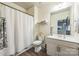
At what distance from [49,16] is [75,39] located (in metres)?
0.60

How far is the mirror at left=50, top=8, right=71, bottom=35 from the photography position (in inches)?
50.1

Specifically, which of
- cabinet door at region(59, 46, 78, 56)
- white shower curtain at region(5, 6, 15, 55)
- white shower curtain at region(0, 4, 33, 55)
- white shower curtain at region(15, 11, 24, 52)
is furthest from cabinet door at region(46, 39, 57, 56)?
white shower curtain at region(5, 6, 15, 55)

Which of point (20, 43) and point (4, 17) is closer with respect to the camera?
point (4, 17)

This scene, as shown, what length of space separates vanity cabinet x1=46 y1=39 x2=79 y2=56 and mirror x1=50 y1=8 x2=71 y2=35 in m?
0.17

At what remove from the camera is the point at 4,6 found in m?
1.25

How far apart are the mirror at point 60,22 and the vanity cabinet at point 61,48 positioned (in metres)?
0.17

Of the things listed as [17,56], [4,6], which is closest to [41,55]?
[17,56]

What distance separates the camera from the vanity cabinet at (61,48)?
1241mm

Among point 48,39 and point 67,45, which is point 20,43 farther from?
point 67,45

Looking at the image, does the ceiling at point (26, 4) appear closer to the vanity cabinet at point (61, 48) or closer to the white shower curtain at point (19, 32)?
the white shower curtain at point (19, 32)

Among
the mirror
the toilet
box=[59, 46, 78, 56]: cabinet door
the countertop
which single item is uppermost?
the mirror

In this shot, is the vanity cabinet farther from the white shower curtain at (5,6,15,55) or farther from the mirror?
the white shower curtain at (5,6,15,55)

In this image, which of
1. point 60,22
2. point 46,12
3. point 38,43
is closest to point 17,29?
point 38,43

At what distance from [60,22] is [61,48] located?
1.50 feet
